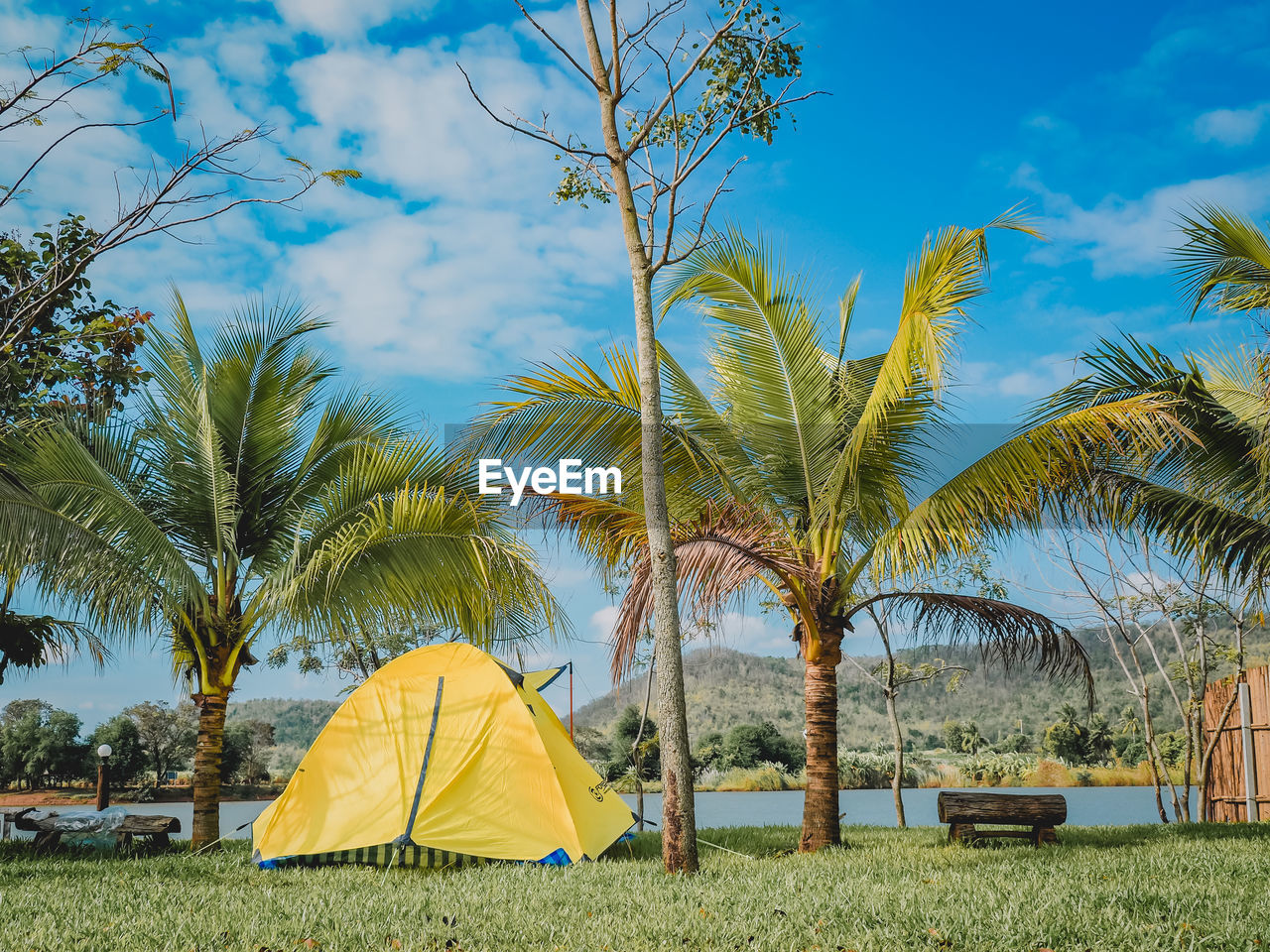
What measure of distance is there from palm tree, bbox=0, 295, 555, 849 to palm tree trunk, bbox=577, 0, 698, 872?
2.04 m

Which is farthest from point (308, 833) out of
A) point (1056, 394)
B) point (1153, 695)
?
point (1153, 695)

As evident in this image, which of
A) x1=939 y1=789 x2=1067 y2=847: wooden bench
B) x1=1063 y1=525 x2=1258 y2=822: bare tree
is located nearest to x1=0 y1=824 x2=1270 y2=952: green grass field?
x1=939 y1=789 x2=1067 y2=847: wooden bench

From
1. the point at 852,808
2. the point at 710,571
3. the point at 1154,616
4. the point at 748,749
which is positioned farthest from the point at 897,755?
the point at 710,571

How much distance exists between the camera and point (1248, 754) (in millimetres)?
12453

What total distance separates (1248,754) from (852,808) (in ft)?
24.2

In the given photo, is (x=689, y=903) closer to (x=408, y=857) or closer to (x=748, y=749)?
(x=408, y=857)

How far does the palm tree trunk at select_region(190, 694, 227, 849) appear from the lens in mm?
10156

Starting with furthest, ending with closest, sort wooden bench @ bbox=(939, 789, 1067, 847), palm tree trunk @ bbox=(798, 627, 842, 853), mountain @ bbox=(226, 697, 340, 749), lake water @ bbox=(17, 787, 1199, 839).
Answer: mountain @ bbox=(226, 697, 340, 749) → lake water @ bbox=(17, 787, 1199, 839) → palm tree trunk @ bbox=(798, 627, 842, 853) → wooden bench @ bbox=(939, 789, 1067, 847)

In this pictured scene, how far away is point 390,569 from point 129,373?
4217mm

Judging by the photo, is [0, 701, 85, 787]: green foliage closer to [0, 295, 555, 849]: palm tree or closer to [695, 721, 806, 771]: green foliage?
[0, 295, 555, 849]: palm tree

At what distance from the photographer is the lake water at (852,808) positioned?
544 inches

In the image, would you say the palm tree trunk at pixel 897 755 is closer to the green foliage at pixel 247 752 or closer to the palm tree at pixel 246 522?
the palm tree at pixel 246 522

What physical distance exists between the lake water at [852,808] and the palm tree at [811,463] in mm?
4776

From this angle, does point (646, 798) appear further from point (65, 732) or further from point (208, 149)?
point (208, 149)
